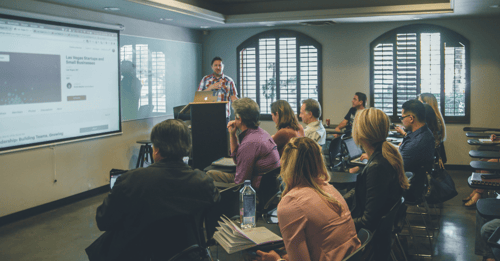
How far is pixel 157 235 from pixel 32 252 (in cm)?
248

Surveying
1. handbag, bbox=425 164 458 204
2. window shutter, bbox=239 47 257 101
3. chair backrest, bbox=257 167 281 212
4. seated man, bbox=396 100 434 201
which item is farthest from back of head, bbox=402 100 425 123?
window shutter, bbox=239 47 257 101

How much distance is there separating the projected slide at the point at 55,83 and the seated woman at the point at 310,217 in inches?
155

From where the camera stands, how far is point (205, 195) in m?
2.20

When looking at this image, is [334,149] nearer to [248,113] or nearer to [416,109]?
[416,109]

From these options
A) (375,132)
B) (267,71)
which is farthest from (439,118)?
(267,71)

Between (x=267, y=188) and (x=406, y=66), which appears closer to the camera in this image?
(x=267, y=188)

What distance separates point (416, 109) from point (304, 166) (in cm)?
263

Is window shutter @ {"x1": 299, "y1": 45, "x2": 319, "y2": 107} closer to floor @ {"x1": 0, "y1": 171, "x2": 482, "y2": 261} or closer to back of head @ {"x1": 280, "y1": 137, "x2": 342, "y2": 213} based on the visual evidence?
floor @ {"x1": 0, "y1": 171, "x2": 482, "y2": 261}

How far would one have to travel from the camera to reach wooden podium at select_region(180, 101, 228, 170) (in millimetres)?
5512

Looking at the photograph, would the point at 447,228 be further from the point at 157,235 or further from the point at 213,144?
the point at 157,235

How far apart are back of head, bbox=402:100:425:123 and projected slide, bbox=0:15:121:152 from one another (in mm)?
4035

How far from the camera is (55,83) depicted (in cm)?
525

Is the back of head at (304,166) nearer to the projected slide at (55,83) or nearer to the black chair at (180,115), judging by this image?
the projected slide at (55,83)

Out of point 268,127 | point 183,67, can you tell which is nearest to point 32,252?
point 183,67
